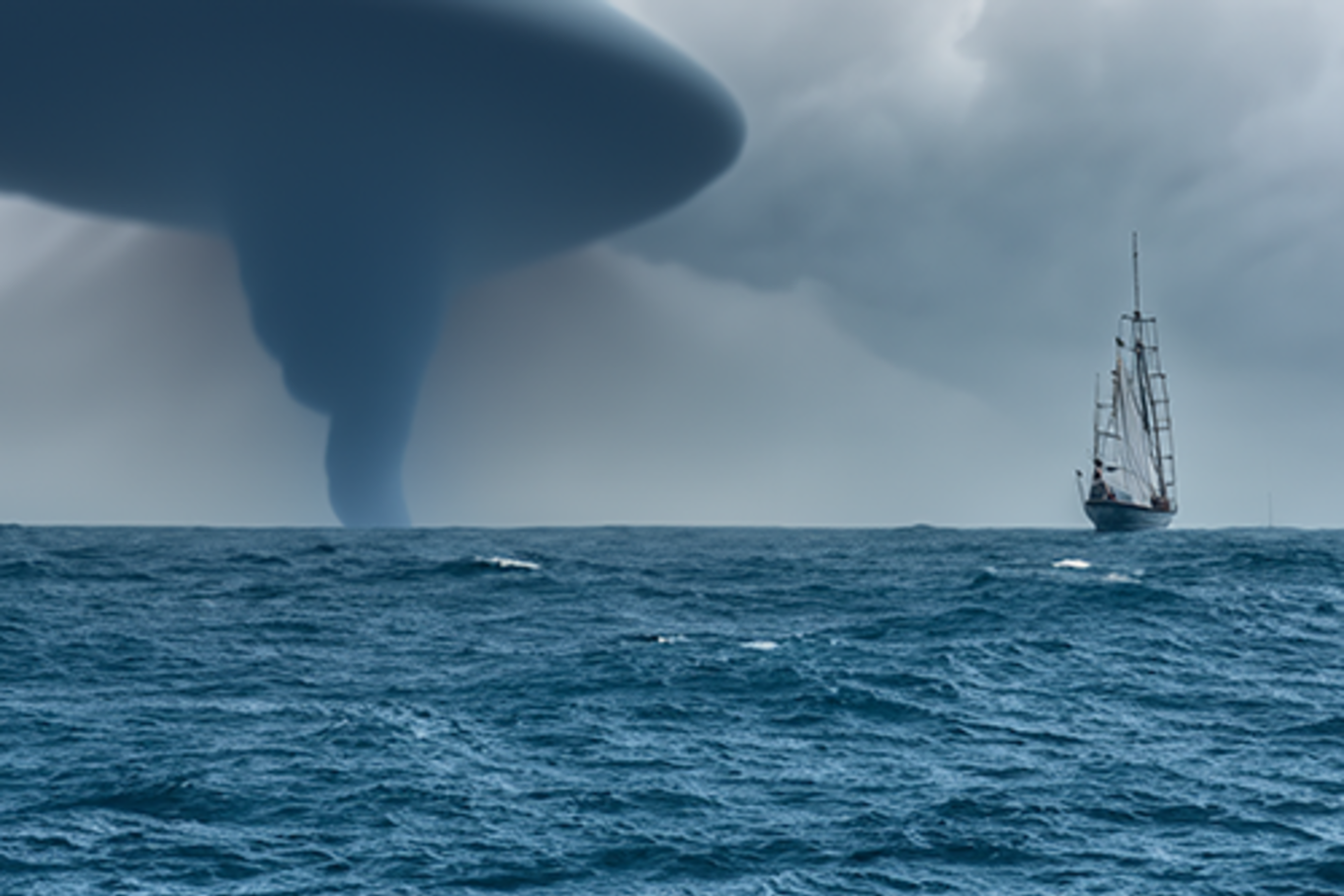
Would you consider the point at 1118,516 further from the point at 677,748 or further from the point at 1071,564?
the point at 677,748

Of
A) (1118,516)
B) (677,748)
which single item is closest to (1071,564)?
(677,748)

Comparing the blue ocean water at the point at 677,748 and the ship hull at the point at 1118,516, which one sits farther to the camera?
the ship hull at the point at 1118,516

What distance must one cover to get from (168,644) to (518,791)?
22.3 metres

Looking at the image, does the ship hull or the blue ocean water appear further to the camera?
the ship hull

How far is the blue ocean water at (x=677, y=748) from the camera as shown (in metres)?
15.7

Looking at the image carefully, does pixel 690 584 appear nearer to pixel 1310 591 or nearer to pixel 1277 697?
pixel 1310 591

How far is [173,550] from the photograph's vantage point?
9894cm

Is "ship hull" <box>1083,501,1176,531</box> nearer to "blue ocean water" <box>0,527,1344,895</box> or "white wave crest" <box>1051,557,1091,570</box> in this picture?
"white wave crest" <box>1051,557,1091,570</box>

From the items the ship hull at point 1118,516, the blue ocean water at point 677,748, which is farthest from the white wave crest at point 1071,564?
the ship hull at point 1118,516

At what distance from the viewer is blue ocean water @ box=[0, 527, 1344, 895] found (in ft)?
51.5

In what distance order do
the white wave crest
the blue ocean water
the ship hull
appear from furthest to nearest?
1. the ship hull
2. the white wave crest
3. the blue ocean water

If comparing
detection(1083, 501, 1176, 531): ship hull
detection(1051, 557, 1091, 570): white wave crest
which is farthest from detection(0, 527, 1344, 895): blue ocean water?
detection(1083, 501, 1176, 531): ship hull

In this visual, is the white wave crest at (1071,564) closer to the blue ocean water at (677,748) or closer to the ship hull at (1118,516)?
the blue ocean water at (677,748)

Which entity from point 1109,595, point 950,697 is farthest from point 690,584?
point 950,697
